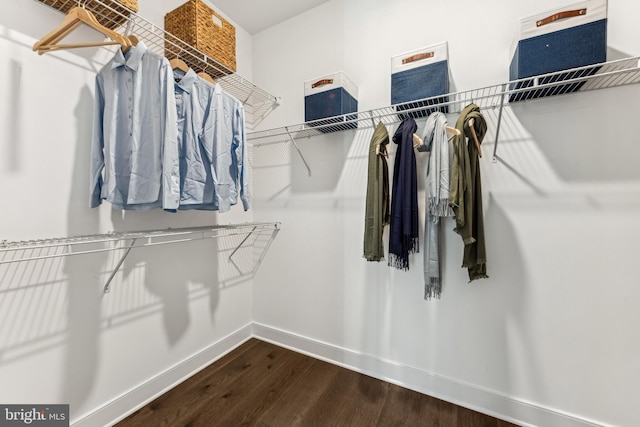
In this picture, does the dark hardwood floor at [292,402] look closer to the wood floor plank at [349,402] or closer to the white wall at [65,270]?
the wood floor plank at [349,402]

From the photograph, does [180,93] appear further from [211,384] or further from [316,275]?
[211,384]

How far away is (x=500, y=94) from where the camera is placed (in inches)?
46.0

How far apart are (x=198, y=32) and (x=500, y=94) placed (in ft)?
5.53

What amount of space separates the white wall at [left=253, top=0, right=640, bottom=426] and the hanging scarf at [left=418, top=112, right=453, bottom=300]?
0.19 meters

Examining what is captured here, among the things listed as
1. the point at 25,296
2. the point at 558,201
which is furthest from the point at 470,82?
the point at 25,296

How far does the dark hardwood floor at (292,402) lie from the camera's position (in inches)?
54.1

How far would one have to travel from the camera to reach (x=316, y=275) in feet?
6.55

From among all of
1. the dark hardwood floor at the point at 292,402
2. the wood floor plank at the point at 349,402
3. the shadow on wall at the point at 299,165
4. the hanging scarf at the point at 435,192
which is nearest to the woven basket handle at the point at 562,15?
the hanging scarf at the point at 435,192

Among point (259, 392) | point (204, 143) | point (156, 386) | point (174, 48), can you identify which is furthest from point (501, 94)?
point (156, 386)

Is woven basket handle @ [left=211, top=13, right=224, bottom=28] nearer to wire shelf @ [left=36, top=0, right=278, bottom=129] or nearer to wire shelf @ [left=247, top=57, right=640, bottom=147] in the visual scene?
wire shelf @ [left=36, top=0, right=278, bottom=129]

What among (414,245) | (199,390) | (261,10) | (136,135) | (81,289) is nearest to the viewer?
(136,135)

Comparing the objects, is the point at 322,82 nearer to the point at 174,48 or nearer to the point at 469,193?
the point at 174,48

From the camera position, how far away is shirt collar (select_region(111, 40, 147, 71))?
1.17m

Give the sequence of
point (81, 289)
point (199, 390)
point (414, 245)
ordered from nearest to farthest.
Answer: point (81, 289)
point (414, 245)
point (199, 390)
